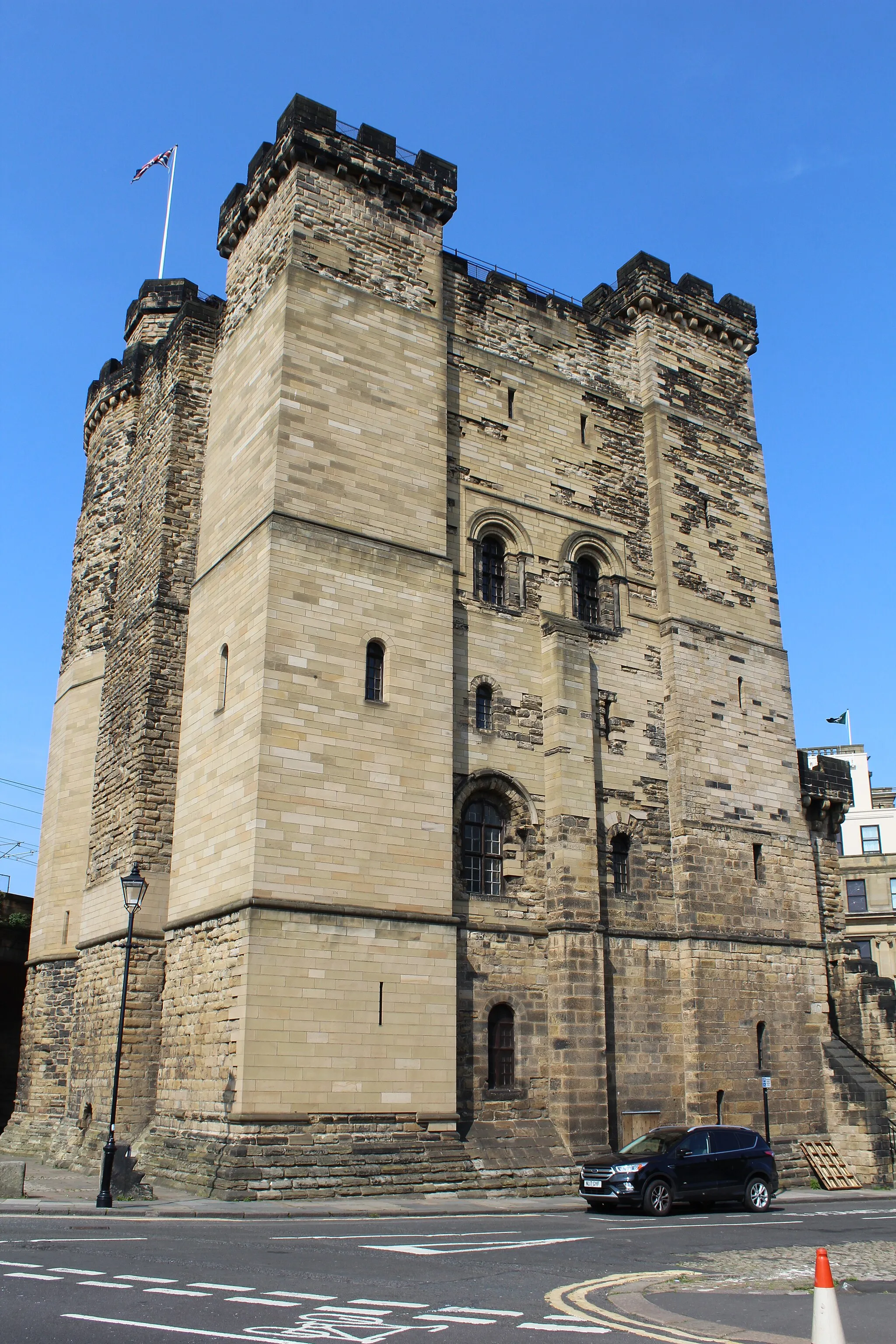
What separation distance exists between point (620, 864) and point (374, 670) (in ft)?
21.8

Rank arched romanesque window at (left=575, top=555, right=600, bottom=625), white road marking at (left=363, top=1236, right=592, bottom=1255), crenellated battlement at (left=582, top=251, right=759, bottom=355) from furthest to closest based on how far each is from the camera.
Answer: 1. crenellated battlement at (left=582, top=251, right=759, bottom=355)
2. arched romanesque window at (left=575, top=555, right=600, bottom=625)
3. white road marking at (left=363, top=1236, right=592, bottom=1255)

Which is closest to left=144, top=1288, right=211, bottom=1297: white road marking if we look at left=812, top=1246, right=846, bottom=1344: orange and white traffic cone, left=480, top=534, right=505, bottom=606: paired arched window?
left=812, top=1246, right=846, bottom=1344: orange and white traffic cone

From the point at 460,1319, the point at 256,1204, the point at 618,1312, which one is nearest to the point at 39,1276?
the point at 460,1319

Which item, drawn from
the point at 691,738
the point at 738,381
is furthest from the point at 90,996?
the point at 738,381

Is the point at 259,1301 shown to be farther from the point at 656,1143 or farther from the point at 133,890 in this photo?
the point at 656,1143

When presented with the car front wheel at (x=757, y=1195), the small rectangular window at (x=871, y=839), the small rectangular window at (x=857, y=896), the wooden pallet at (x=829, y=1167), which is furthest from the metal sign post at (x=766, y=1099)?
the small rectangular window at (x=871, y=839)

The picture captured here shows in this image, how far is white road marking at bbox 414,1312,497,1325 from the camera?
7.34 meters

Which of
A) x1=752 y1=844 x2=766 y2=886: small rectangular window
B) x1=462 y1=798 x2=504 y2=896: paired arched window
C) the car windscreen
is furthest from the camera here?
x1=752 y1=844 x2=766 y2=886: small rectangular window

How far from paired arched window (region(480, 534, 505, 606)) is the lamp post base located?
11924 millimetres

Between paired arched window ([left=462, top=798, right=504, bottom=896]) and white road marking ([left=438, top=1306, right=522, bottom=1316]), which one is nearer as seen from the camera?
white road marking ([left=438, top=1306, right=522, bottom=1316])

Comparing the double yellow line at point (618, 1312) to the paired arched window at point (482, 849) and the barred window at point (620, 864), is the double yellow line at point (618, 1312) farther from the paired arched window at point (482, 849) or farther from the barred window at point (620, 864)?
the barred window at point (620, 864)

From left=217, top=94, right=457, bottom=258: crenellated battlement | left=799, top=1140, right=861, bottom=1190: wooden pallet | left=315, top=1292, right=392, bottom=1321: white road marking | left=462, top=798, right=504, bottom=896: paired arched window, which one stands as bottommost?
left=799, top=1140, right=861, bottom=1190: wooden pallet

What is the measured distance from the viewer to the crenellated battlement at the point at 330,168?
21188mm

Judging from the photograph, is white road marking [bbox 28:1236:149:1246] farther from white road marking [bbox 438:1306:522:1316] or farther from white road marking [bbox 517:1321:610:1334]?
white road marking [bbox 517:1321:610:1334]
